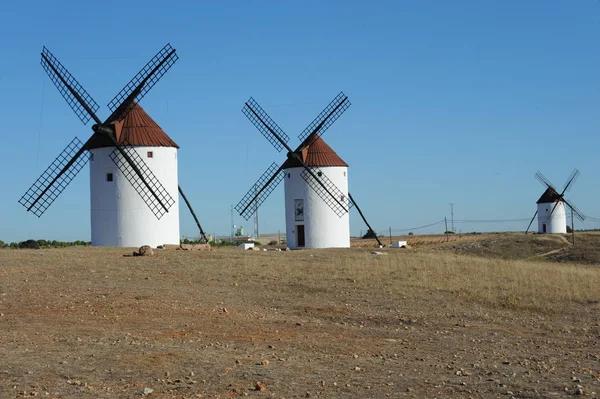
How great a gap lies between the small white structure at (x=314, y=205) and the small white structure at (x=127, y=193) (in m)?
11.3

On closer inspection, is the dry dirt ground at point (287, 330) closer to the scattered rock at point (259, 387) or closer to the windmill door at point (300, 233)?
the scattered rock at point (259, 387)

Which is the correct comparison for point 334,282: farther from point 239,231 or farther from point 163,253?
point 239,231

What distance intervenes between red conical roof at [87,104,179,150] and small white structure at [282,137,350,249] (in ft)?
35.6

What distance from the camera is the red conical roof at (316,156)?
1829 inches

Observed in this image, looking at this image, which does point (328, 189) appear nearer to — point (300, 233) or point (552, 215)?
point (300, 233)

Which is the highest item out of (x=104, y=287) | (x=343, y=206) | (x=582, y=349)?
(x=343, y=206)

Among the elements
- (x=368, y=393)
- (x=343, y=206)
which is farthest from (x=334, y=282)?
(x=343, y=206)

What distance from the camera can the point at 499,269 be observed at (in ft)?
92.7

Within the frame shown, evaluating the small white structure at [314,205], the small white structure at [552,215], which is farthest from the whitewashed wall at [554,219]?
the small white structure at [314,205]

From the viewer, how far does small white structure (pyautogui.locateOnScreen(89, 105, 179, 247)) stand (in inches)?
1411

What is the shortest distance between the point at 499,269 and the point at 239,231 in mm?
71213

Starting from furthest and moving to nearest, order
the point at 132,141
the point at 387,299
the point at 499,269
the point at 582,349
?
the point at 132,141 → the point at 499,269 → the point at 387,299 → the point at 582,349

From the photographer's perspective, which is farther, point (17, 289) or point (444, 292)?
point (444, 292)

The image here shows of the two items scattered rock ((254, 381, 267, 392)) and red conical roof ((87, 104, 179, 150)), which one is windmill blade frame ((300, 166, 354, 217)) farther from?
scattered rock ((254, 381, 267, 392))
